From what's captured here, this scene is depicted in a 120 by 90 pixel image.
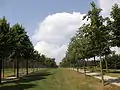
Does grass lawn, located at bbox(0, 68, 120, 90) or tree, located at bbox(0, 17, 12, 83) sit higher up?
tree, located at bbox(0, 17, 12, 83)

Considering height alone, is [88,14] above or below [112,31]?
above

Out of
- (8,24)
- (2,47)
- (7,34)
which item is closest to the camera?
(2,47)

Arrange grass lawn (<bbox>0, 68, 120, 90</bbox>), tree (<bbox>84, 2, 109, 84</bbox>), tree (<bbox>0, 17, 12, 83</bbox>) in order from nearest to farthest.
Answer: grass lawn (<bbox>0, 68, 120, 90</bbox>) → tree (<bbox>84, 2, 109, 84</bbox>) → tree (<bbox>0, 17, 12, 83</bbox>)

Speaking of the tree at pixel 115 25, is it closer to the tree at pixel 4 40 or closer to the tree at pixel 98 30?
the tree at pixel 98 30

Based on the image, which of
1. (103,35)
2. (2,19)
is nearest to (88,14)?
(103,35)

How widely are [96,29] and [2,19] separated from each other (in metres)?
16.5

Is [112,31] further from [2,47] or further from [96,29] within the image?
[2,47]

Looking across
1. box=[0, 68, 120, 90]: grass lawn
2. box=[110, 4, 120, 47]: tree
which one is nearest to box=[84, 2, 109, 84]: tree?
box=[110, 4, 120, 47]: tree

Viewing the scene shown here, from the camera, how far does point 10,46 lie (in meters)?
35.3

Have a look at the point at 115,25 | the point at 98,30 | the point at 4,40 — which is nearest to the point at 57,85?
the point at 98,30

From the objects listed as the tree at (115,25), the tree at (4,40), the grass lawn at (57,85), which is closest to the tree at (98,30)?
the tree at (115,25)

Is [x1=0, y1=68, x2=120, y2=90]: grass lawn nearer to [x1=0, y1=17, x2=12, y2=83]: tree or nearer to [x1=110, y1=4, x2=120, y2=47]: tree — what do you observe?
[x1=0, y1=17, x2=12, y2=83]: tree

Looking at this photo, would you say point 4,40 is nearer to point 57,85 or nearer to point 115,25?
point 57,85

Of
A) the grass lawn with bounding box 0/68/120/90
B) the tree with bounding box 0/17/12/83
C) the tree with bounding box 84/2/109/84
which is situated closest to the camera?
the grass lawn with bounding box 0/68/120/90
